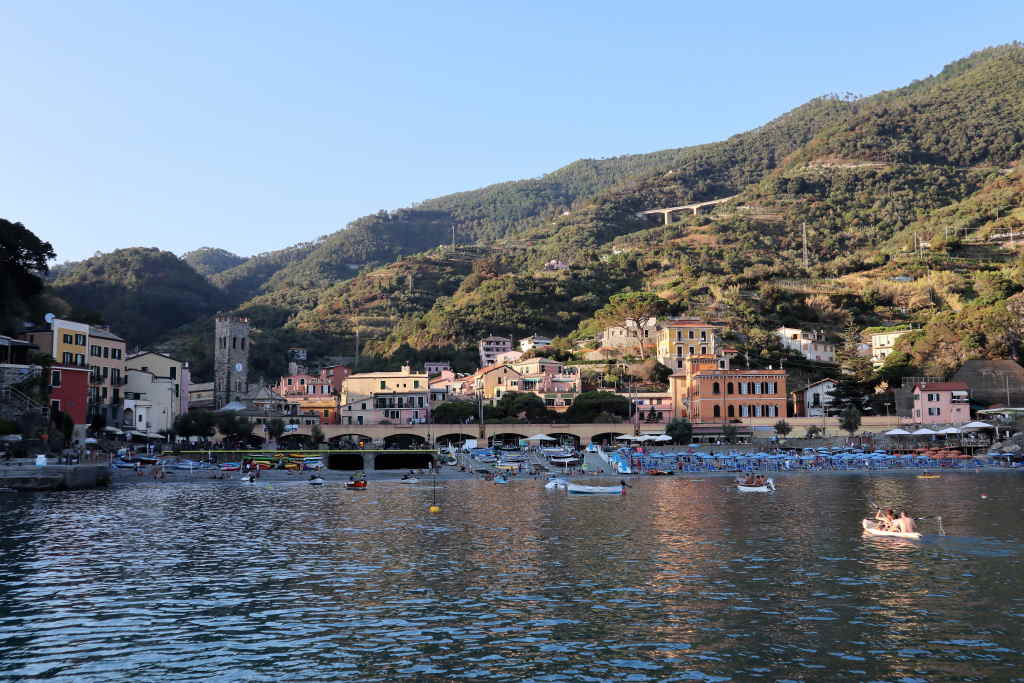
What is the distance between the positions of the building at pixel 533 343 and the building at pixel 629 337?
10.5 metres

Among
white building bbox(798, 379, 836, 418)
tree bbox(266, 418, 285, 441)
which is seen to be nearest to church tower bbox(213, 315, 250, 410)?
tree bbox(266, 418, 285, 441)

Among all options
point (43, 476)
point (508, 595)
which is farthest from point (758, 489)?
point (43, 476)

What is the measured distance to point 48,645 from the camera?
21719 mm

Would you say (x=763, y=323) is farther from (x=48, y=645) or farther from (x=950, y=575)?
(x=48, y=645)

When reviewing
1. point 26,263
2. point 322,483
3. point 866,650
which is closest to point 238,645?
point 866,650

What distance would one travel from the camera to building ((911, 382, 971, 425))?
320 feet

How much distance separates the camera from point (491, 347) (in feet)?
469

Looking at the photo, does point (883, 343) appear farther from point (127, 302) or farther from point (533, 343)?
point (127, 302)

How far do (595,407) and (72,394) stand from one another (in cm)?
5133

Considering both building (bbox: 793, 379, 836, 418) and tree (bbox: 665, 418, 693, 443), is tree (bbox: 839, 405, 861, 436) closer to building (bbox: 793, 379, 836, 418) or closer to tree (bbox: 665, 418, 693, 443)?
building (bbox: 793, 379, 836, 418)

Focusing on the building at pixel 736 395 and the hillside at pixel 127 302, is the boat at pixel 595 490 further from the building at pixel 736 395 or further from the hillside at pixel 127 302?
the hillside at pixel 127 302

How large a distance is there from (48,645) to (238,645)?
4643 millimetres

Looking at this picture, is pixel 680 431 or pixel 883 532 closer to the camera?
pixel 883 532

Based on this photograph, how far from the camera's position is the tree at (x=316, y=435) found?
92.9m
